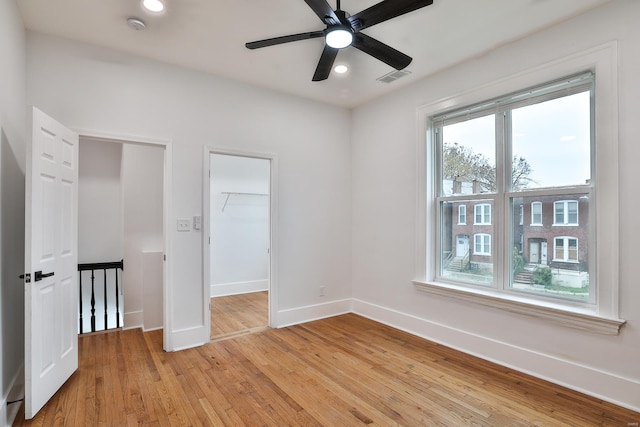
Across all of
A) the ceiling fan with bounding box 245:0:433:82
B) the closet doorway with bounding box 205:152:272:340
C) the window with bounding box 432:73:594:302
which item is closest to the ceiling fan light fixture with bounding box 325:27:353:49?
the ceiling fan with bounding box 245:0:433:82

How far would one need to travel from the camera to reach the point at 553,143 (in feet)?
9.23

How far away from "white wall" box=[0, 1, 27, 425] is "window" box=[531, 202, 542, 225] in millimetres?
4101

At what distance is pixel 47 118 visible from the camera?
7.89 ft

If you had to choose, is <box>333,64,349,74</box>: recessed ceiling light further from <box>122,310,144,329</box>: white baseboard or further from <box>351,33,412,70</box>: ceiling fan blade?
<box>122,310,144,329</box>: white baseboard

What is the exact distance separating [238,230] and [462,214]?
400cm

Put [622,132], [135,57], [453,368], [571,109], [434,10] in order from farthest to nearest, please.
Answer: [135,57] < [453,368] < [571,109] < [434,10] < [622,132]

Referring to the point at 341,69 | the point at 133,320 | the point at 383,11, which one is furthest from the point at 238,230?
the point at 383,11

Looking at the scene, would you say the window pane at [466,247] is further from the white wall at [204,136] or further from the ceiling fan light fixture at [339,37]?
the ceiling fan light fixture at [339,37]

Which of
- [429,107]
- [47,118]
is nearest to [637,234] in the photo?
[429,107]

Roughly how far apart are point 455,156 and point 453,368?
216 centimetres

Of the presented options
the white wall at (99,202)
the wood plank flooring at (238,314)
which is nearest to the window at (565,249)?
the wood plank flooring at (238,314)

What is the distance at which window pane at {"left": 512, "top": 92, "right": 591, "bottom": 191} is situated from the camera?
2.66 metres

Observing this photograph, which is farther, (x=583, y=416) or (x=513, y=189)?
(x=513, y=189)

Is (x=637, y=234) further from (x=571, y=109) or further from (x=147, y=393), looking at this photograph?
(x=147, y=393)
